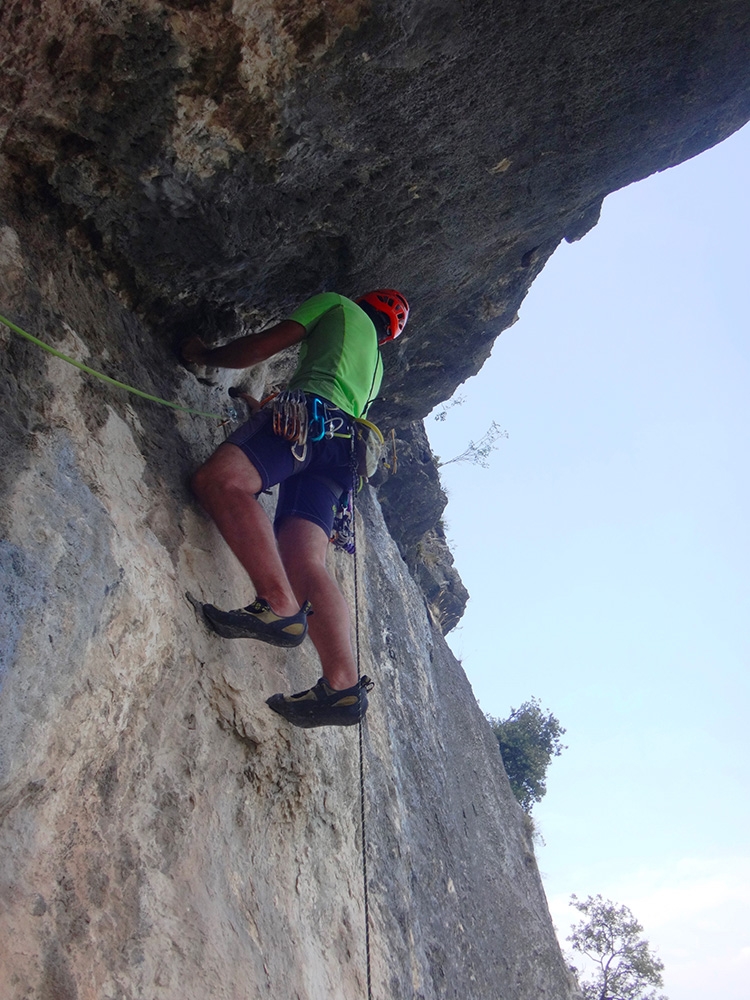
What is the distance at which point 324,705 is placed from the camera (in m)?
3.70

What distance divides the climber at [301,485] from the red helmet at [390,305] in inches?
6.8

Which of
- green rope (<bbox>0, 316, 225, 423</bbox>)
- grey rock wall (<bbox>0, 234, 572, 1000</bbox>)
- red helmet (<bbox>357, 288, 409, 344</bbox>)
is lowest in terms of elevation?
grey rock wall (<bbox>0, 234, 572, 1000</bbox>)

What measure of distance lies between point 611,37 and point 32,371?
3118 millimetres

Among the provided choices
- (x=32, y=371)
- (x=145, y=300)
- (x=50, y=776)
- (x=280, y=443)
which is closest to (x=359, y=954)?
(x=50, y=776)

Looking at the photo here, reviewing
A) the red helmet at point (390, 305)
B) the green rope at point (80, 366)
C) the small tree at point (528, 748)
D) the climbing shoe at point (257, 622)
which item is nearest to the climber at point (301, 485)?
the climbing shoe at point (257, 622)

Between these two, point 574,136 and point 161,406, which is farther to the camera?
point 574,136

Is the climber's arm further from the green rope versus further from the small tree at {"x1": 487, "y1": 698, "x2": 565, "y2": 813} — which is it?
the small tree at {"x1": 487, "y1": 698, "x2": 565, "y2": 813}

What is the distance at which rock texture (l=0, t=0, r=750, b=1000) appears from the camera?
2688 millimetres

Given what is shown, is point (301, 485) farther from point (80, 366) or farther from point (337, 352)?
point (80, 366)

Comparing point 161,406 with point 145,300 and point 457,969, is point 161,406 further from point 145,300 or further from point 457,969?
point 457,969

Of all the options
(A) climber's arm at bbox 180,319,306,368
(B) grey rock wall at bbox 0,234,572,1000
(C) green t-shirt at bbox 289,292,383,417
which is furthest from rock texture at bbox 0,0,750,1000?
(C) green t-shirt at bbox 289,292,383,417

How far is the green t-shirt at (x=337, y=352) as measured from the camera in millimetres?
4148

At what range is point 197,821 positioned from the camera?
316cm

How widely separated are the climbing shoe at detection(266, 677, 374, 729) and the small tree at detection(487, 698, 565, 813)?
1220 cm
